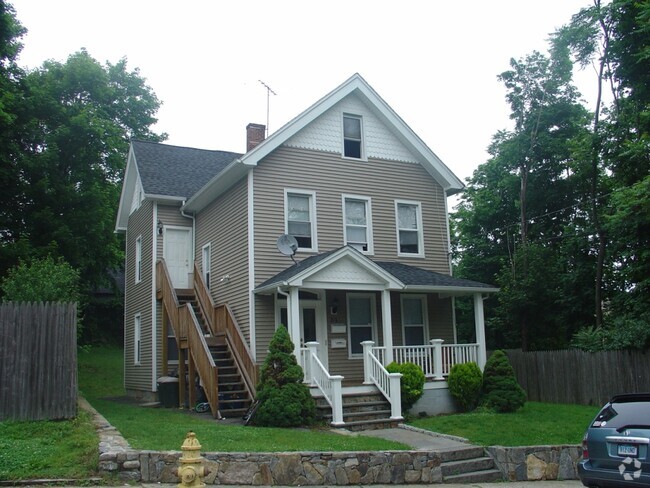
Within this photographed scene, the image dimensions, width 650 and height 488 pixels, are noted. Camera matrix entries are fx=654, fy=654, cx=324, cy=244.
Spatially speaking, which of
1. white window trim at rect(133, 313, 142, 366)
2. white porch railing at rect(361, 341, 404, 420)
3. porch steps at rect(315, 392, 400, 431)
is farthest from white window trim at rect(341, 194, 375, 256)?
white window trim at rect(133, 313, 142, 366)

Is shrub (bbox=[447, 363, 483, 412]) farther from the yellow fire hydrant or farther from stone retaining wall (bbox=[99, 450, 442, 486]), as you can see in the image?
the yellow fire hydrant

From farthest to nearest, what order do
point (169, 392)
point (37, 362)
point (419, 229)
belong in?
point (419, 229) → point (169, 392) → point (37, 362)

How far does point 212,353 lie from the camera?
17422 mm

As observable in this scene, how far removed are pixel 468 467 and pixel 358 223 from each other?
363 inches

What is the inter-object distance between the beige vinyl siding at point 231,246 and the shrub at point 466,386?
212 inches

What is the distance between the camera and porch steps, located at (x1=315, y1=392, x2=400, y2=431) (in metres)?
14.3

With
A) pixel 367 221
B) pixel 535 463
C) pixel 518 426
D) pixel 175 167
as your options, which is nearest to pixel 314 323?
pixel 367 221

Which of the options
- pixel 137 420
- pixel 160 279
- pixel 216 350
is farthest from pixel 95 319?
pixel 137 420

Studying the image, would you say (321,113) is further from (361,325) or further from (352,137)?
(361,325)

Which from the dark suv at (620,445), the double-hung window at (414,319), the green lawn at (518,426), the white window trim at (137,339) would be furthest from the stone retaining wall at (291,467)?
the white window trim at (137,339)

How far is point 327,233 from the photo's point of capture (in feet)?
60.4

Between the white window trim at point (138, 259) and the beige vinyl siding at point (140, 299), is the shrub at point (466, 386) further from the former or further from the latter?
the white window trim at point (138, 259)

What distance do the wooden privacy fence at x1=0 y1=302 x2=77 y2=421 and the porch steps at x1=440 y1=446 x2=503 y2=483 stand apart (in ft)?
22.2

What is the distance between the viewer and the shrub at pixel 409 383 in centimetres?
1547
